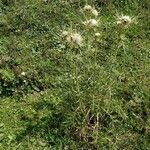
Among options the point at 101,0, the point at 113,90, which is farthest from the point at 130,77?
the point at 101,0

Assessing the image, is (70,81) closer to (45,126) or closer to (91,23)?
(45,126)

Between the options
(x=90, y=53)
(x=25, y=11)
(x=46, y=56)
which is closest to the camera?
(x=90, y=53)

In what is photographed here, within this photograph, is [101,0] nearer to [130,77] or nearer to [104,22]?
[104,22]

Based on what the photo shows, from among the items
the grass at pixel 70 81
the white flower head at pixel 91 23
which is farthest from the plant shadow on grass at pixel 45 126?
the white flower head at pixel 91 23

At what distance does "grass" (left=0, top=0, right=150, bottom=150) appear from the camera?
5484 mm

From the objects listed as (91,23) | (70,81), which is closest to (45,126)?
(70,81)

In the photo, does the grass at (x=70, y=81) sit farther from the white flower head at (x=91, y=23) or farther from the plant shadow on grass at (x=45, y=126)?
the white flower head at (x=91, y=23)

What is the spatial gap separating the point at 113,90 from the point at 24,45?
5.16ft

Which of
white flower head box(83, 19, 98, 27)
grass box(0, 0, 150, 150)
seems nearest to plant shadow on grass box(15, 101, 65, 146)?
grass box(0, 0, 150, 150)

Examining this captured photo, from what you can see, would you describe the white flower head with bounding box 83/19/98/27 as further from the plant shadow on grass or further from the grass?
the plant shadow on grass

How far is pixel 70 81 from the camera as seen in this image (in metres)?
5.99

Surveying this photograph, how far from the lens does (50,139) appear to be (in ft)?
18.0

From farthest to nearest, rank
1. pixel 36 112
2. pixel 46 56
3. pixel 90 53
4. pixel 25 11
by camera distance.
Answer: pixel 25 11 < pixel 46 56 < pixel 90 53 < pixel 36 112

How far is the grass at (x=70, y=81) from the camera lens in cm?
548
